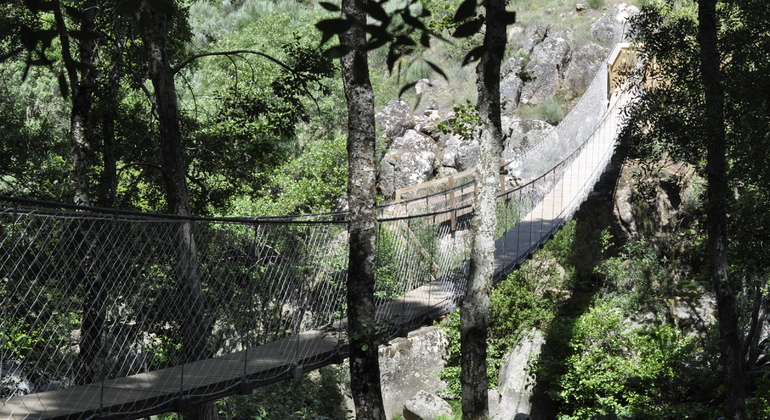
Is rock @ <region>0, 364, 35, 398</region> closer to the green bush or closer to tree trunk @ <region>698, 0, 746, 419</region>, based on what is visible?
tree trunk @ <region>698, 0, 746, 419</region>

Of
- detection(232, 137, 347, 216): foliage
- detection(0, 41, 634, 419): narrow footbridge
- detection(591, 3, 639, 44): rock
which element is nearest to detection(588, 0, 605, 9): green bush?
detection(591, 3, 639, 44): rock

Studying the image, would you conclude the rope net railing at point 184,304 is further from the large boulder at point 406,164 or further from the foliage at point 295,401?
the large boulder at point 406,164

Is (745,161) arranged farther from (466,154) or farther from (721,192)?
(466,154)

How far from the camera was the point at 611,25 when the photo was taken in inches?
620

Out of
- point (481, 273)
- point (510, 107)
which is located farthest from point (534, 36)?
point (481, 273)

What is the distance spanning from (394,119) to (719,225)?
35.3 feet

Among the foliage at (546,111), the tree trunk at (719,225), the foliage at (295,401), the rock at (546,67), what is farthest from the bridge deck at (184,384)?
the rock at (546,67)

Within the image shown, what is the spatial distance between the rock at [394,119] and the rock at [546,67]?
2582 mm

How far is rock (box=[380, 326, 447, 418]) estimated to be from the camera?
270 inches

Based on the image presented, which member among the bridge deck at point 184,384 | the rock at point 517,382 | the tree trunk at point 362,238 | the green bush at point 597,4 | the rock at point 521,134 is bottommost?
the rock at point 517,382

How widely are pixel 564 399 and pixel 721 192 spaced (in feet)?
8.73

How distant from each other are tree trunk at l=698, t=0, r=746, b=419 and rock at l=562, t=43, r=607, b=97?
1077 cm

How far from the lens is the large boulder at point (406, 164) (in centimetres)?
1317

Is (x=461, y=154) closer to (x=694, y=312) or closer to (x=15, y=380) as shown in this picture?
(x=694, y=312)
